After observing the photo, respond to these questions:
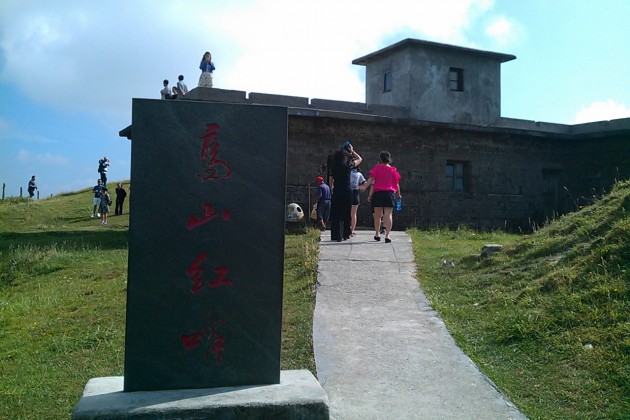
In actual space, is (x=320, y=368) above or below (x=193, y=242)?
below

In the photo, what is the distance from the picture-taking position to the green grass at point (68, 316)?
5641 mm

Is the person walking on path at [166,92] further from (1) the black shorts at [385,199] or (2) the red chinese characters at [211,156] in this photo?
(2) the red chinese characters at [211,156]

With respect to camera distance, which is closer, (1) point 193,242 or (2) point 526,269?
(1) point 193,242

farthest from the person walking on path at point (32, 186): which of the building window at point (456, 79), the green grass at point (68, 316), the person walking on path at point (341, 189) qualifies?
the person walking on path at point (341, 189)

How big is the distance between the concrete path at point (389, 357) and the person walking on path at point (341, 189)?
2566 mm

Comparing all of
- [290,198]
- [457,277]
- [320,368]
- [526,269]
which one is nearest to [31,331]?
[320,368]

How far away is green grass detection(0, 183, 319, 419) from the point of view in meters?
5.64

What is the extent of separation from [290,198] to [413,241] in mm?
5275

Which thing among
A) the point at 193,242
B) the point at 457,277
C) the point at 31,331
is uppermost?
the point at 193,242

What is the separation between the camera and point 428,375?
5426 millimetres

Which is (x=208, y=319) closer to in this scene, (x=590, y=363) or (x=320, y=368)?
(x=320, y=368)

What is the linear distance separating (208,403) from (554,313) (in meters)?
3.80

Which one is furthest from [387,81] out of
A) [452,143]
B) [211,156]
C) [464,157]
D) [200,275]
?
[200,275]

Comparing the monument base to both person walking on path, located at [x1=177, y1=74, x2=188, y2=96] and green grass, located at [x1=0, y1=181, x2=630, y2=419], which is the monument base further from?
person walking on path, located at [x1=177, y1=74, x2=188, y2=96]
